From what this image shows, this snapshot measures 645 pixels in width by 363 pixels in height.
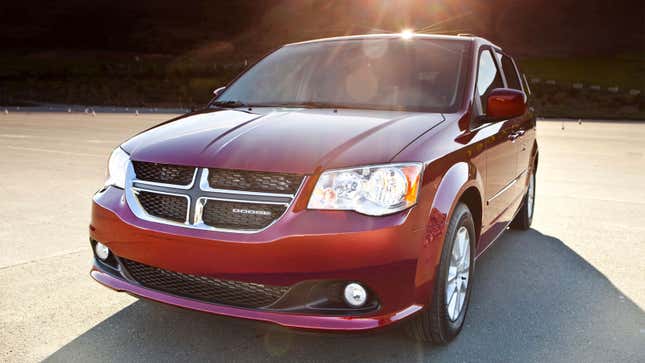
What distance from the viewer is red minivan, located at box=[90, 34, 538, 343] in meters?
3.10

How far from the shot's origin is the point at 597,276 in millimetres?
5020

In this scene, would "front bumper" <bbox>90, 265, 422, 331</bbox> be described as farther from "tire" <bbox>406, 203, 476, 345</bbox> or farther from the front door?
the front door

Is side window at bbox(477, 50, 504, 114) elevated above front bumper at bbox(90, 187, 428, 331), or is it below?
above

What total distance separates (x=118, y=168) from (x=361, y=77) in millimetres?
1743

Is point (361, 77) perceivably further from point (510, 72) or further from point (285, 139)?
point (510, 72)

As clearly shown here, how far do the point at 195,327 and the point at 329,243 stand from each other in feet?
4.05

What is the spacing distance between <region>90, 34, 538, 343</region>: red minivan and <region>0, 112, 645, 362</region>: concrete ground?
18 cm

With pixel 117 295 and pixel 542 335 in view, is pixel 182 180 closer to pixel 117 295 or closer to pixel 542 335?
pixel 117 295

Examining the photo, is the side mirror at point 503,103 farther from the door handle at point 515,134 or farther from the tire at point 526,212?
the tire at point 526,212

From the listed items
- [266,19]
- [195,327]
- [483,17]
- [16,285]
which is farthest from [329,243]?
[266,19]

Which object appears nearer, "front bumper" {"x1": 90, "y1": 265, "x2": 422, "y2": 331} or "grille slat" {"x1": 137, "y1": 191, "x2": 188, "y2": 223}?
"front bumper" {"x1": 90, "y1": 265, "x2": 422, "y2": 331}

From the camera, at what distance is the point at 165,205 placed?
11.0 ft

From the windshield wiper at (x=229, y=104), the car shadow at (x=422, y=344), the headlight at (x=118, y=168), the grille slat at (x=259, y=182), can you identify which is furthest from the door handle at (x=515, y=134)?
the headlight at (x=118, y=168)

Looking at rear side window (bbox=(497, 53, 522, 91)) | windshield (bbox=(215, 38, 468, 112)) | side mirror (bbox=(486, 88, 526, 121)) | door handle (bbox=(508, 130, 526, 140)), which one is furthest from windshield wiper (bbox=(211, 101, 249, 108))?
rear side window (bbox=(497, 53, 522, 91))
